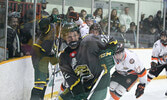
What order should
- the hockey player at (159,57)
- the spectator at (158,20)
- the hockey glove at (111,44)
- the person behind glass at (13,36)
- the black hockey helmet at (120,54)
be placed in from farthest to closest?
the spectator at (158,20) < the hockey player at (159,57) < the person behind glass at (13,36) < the black hockey helmet at (120,54) < the hockey glove at (111,44)

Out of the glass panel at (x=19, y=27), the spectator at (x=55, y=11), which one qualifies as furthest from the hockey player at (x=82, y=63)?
the spectator at (x=55, y=11)

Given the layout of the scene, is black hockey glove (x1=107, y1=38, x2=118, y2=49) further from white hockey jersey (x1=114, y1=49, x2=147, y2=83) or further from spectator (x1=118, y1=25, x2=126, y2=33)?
spectator (x1=118, y1=25, x2=126, y2=33)

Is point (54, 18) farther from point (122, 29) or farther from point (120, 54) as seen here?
point (122, 29)

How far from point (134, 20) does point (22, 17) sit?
3.39 metres

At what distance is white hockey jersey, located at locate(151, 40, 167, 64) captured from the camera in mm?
5531

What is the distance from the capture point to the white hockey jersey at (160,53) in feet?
18.1

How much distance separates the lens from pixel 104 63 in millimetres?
2434

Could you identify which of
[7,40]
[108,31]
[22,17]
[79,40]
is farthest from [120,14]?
[79,40]

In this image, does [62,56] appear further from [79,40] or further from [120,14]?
[120,14]

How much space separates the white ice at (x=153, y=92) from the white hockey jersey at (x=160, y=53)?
56 cm

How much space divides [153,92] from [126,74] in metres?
1.88

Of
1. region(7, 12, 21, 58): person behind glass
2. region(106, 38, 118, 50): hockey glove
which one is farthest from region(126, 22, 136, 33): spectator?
region(106, 38, 118, 50): hockey glove

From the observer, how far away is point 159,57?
18.3ft

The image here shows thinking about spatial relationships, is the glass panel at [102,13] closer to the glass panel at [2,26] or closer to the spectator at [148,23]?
the spectator at [148,23]
